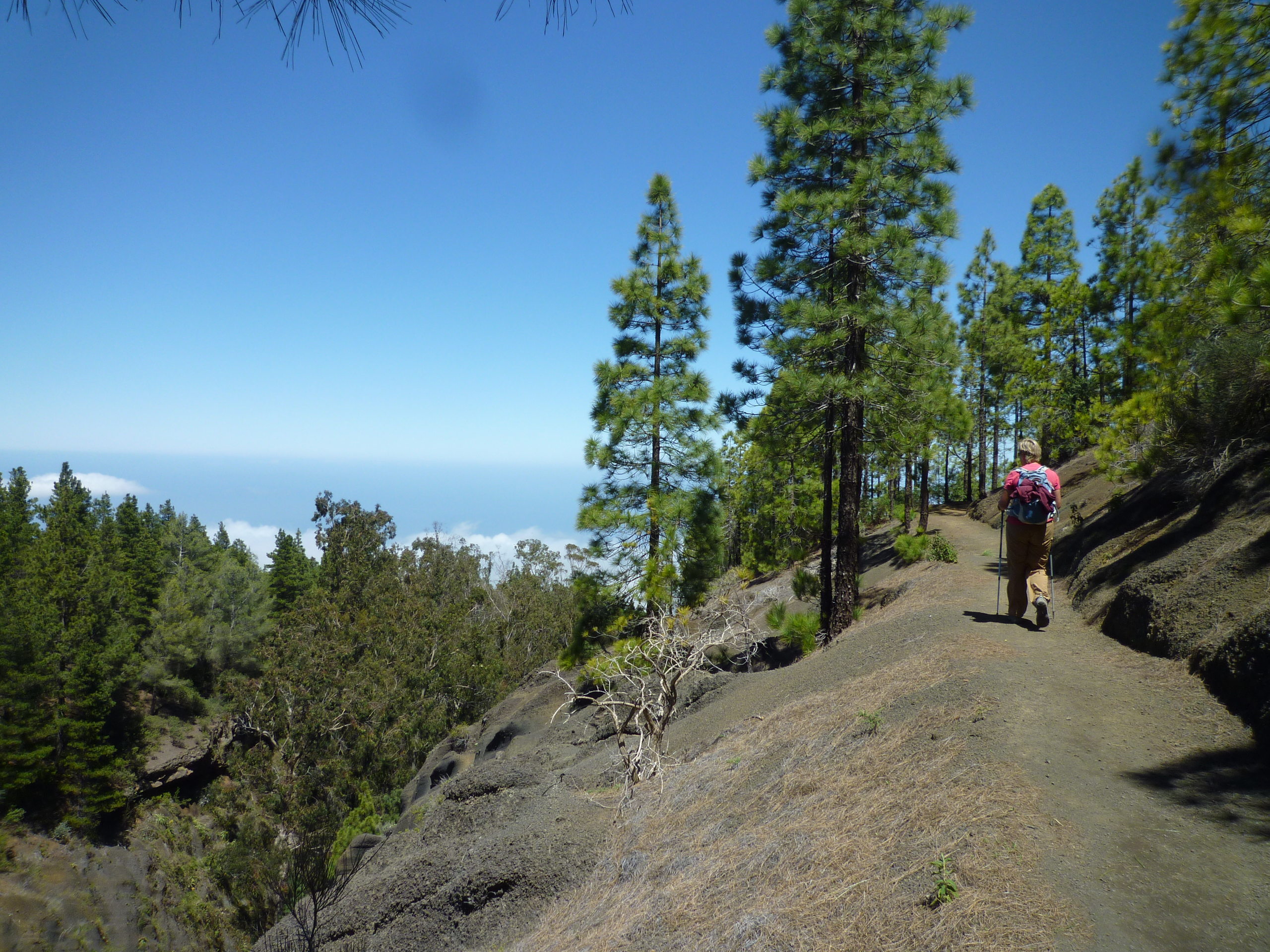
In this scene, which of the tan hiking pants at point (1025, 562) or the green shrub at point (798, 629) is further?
the green shrub at point (798, 629)

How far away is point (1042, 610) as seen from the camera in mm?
7789

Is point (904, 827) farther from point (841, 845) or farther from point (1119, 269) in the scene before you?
point (1119, 269)

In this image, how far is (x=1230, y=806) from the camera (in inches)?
153

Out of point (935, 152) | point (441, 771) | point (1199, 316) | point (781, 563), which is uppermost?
point (935, 152)

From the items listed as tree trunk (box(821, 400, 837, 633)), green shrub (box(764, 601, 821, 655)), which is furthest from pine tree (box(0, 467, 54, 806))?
tree trunk (box(821, 400, 837, 633))

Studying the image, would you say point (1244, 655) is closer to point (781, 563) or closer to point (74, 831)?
point (781, 563)

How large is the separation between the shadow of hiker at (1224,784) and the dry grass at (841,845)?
0.88m

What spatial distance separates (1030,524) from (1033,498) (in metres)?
0.32

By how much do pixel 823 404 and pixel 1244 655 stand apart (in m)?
7.94

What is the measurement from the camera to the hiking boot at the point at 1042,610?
7746mm

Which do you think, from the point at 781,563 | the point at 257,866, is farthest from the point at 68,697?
the point at 781,563

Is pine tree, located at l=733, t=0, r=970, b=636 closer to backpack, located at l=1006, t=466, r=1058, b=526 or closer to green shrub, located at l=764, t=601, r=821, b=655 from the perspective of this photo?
green shrub, located at l=764, t=601, r=821, b=655

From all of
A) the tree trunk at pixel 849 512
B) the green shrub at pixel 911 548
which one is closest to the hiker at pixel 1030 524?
the tree trunk at pixel 849 512

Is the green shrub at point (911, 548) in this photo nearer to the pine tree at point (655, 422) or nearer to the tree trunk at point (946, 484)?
the pine tree at point (655, 422)
